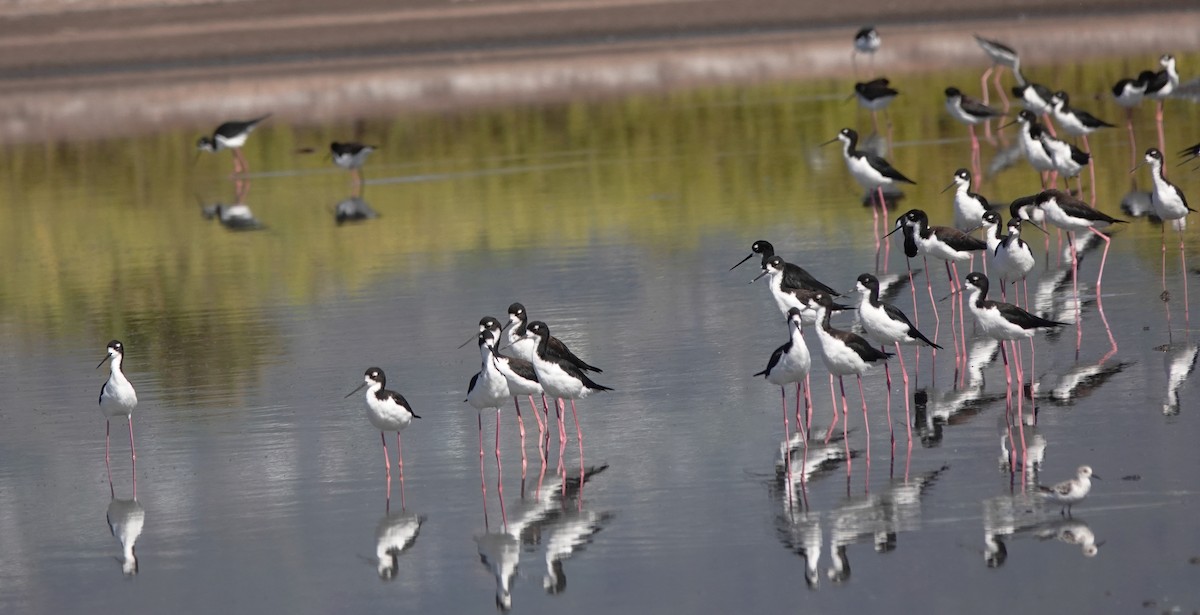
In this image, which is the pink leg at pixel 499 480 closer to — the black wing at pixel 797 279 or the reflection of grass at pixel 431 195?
the black wing at pixel 797 279

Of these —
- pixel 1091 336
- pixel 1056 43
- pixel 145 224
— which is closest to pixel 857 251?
pixel 1091 336

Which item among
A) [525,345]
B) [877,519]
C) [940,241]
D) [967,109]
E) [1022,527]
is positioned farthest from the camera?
[967,109]

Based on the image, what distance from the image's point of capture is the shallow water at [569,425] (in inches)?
284

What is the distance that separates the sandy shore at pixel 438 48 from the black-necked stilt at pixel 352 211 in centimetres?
1175

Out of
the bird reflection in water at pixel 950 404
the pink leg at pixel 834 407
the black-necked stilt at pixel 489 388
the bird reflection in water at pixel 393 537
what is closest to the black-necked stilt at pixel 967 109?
the bird reflection in water at pixel 950 404

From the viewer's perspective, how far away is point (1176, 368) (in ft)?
33.0

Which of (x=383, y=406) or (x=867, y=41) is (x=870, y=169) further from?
(x=867, y=41)

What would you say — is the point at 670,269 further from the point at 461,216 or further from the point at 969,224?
the point at 461,216

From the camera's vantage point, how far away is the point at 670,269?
14.8 metres

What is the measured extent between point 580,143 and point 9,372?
14.2 m

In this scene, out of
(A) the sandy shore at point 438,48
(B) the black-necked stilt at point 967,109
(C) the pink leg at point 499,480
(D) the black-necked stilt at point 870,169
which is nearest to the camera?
(C) the pink leg at point 499,480

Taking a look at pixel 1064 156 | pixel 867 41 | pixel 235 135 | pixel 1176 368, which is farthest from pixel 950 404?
pixel 867 41

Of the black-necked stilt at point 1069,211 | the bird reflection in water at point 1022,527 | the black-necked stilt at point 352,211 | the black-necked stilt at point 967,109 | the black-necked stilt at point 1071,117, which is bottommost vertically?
the bird reflection in water at point 1022,527

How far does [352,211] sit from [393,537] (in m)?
12.5
